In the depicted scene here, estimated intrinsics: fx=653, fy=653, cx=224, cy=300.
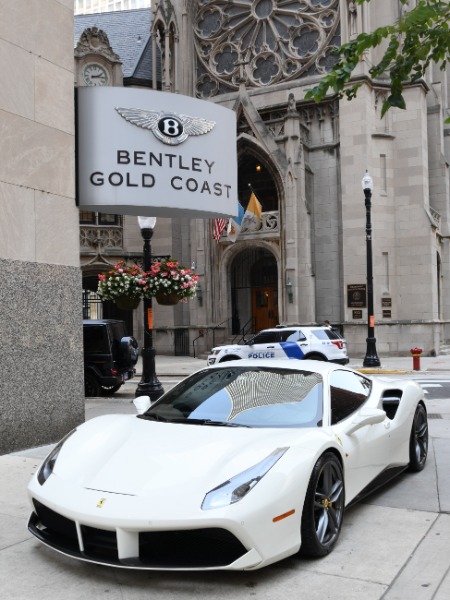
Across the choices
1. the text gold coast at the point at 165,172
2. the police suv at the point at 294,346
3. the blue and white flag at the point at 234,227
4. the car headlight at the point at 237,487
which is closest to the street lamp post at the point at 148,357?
the text gold coast at the point at 165,172

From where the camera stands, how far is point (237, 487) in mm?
3938

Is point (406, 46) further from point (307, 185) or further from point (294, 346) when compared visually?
point (307, 185)

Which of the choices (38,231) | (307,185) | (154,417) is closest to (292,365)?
(154,417)

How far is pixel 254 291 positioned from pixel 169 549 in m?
28.0

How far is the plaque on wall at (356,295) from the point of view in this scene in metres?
26.9

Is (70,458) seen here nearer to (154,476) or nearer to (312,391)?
(154,476)

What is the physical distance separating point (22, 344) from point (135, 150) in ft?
11.4

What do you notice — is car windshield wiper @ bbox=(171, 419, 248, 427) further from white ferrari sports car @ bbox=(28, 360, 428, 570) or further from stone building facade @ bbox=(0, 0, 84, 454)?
stone building facade @ bbox=(0, 0, 84, 454)

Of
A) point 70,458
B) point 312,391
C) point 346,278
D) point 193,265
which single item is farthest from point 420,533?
point 193,265

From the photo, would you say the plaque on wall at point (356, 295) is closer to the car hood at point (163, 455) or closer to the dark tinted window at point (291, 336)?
the dark tinted window at point (291, 336)

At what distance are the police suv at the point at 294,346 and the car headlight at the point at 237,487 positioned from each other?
47.9ft

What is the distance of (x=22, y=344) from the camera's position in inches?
323

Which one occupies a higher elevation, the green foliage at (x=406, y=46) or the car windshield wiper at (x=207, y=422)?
the green foliage at (x=406, y=46)

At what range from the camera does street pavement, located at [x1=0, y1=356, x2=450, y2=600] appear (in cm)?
381
